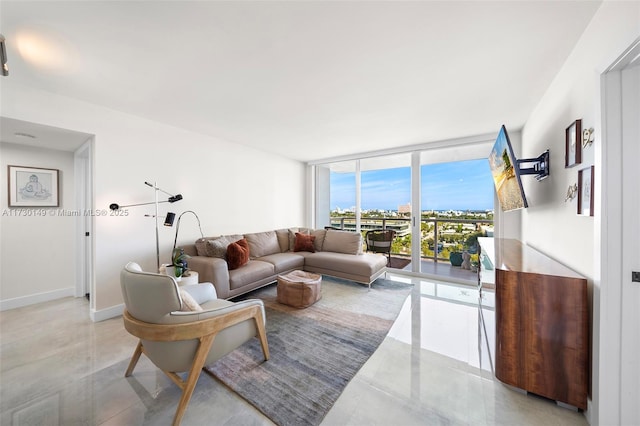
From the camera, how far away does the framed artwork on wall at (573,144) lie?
158 centimetres

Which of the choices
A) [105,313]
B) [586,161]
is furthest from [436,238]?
[105,313]

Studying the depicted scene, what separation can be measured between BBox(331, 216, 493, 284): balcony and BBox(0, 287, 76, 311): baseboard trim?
15.9 feet

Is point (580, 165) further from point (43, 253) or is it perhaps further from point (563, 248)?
point (43, 253)

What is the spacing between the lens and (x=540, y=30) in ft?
5.10

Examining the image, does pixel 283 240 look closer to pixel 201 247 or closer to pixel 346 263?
pixel 346 263

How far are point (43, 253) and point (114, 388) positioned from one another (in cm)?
281

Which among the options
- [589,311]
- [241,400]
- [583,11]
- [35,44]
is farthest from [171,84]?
[589,311]

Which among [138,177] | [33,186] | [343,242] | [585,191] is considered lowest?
[343,242]

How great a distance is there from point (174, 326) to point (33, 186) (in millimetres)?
3486

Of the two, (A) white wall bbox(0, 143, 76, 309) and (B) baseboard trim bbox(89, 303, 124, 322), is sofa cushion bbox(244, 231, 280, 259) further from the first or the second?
(A) white wall bbox(0, 143, 76, 309)

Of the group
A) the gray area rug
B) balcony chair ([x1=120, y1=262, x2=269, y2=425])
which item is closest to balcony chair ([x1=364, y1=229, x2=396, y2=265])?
the gray area rug

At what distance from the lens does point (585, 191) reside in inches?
58.9

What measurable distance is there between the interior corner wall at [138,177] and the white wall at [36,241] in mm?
158

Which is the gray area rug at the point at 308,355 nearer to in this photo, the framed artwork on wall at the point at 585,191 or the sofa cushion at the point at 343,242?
the sofa cushion at the point at 343,242
